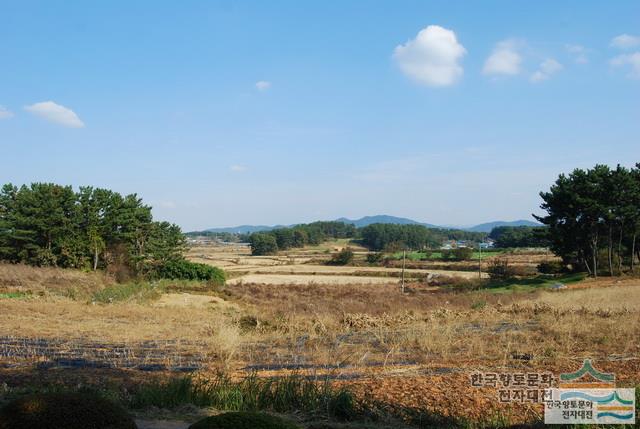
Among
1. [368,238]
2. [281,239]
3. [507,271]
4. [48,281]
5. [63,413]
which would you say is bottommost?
[507,271]

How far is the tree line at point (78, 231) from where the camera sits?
119 feet

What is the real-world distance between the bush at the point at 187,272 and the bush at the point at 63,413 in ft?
125

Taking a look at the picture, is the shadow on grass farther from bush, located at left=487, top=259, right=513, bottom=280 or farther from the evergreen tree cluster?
the evergreen tree cluster

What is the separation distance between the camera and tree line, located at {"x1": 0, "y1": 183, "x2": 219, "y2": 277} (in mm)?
36156

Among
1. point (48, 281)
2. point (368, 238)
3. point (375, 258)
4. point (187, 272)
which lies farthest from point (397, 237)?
point (48, 281)

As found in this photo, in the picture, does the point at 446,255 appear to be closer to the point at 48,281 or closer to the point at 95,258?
the point at 95,258

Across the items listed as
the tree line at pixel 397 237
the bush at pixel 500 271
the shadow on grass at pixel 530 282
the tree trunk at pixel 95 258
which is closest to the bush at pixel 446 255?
the bush at pixel 500 271

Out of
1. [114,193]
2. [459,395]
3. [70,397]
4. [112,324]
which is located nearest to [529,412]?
[459,395]

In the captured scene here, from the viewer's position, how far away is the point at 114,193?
134ft

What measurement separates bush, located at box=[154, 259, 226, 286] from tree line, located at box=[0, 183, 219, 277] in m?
0.16

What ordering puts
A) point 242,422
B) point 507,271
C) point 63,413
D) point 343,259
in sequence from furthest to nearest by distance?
point 343,259
point 507,271
point 63,413
point 242,422

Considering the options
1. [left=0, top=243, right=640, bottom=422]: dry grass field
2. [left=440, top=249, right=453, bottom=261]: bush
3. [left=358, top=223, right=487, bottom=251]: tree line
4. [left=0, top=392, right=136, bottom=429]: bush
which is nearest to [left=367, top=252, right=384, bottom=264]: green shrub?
[left=440, top=249, right=453, bottom=261]: bush

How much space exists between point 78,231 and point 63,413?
38063 mm

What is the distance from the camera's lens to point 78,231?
38156 mm
